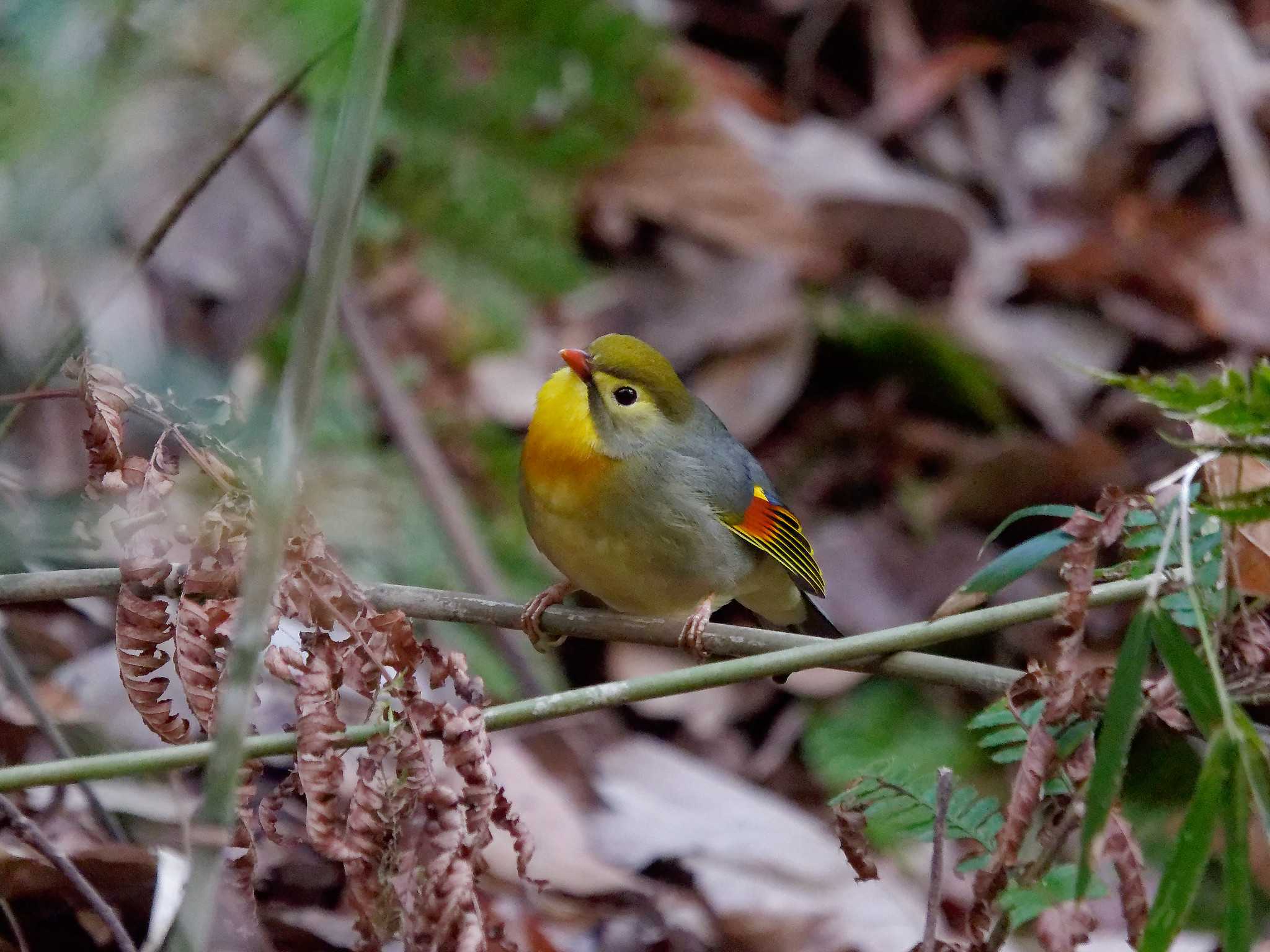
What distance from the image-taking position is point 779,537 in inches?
144

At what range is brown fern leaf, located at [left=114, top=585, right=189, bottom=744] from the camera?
202 cm

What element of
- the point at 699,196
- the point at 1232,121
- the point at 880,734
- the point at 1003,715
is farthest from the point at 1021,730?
the point at 1232,121

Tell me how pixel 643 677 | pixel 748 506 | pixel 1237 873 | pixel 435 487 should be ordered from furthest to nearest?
pixel 435 487 < pixel 748 506 < pixel 643 677 < pixel 1237 873

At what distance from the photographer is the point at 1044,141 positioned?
306 inches

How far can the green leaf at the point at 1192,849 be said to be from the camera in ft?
5.31

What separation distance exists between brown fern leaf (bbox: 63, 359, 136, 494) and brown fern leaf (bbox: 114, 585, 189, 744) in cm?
18

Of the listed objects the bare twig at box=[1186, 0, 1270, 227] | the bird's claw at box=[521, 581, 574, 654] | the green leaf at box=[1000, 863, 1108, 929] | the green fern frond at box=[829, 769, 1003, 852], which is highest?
the bare twig at box=[1186, 0, 1270, 227]

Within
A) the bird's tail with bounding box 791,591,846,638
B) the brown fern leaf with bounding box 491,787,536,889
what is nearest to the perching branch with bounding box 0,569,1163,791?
the brown fern leaf with bounding box 491,787,536,889

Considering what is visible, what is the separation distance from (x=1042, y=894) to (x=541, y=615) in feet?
3.49

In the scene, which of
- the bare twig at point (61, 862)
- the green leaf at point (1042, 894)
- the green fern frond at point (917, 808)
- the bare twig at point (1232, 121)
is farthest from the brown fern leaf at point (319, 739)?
the bare twig at point (1232, 121)

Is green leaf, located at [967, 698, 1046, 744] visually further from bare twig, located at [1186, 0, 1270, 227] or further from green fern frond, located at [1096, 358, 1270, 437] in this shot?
bare twig, located at [1186, 0, 1270, 227]

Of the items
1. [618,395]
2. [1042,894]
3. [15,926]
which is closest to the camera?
[1042,894]

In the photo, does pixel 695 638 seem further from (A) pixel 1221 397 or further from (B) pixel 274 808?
(A) pixel 1221 397

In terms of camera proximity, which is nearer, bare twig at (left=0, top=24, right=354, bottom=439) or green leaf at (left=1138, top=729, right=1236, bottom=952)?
green leaf at (left=1138, top=729, right=1236, bottom=952)
